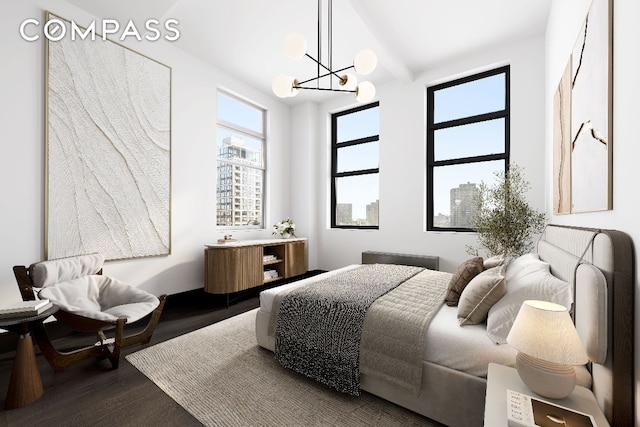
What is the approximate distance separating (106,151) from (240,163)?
1.89 metres

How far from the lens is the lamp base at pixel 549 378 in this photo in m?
1.03

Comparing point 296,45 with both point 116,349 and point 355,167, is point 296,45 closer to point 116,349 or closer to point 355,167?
point 116,349

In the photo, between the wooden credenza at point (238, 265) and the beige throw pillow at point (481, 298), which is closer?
the beige throw pillow at point (481, 298)

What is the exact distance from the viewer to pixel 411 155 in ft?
13.9

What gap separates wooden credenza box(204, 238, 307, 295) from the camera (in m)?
3.60

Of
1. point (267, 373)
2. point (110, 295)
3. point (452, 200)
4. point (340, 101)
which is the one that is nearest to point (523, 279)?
point (267, 373)

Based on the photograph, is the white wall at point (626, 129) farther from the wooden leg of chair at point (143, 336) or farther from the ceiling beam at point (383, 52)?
the wooden leg of chair at point (143, 336)

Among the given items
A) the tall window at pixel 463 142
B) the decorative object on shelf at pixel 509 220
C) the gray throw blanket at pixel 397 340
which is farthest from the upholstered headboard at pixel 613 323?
the tall window at pixel 463 142

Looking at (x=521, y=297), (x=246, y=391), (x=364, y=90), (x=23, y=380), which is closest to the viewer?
(x=521, y=297)

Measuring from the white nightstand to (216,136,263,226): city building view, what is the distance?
3.89 metres

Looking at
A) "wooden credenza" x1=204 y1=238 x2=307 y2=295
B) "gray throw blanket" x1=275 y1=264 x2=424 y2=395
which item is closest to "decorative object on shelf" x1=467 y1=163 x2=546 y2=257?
"gray throw blanket" x1=275 y1=264 x2=424 y2=395

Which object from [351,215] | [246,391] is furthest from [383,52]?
[246,391]

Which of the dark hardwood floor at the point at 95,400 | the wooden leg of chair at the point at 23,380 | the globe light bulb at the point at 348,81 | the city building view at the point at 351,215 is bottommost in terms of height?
the dark hardwood floor at the point at 95,400

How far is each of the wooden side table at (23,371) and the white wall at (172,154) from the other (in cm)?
94
